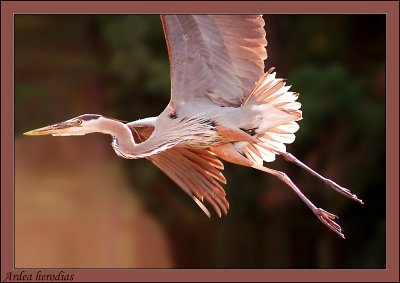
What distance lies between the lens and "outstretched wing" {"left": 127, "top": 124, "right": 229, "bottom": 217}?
7.02 feet

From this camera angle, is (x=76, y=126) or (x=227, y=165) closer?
(x=76, y=126)

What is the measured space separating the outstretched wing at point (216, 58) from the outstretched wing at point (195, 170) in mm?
193

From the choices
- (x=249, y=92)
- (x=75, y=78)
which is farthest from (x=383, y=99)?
(x=249, y=92)

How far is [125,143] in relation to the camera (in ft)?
6.31

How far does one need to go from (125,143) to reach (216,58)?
323mm

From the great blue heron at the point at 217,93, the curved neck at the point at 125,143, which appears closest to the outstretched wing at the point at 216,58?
the great blue heron at the point at 217,93

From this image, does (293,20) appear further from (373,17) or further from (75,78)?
(75,78)

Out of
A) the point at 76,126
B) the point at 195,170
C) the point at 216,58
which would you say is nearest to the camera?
the point at 76,126

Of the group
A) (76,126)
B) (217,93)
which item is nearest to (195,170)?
(217,93)

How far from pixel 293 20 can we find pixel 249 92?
8.37 ft

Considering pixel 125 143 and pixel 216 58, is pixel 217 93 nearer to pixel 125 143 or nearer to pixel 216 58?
pixel 216 58

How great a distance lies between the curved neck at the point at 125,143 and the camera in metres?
1.91

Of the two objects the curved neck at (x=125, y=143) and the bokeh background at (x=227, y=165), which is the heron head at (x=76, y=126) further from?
the bokeh background at (x=227, y=165)

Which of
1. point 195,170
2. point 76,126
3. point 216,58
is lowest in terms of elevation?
point 195,170
